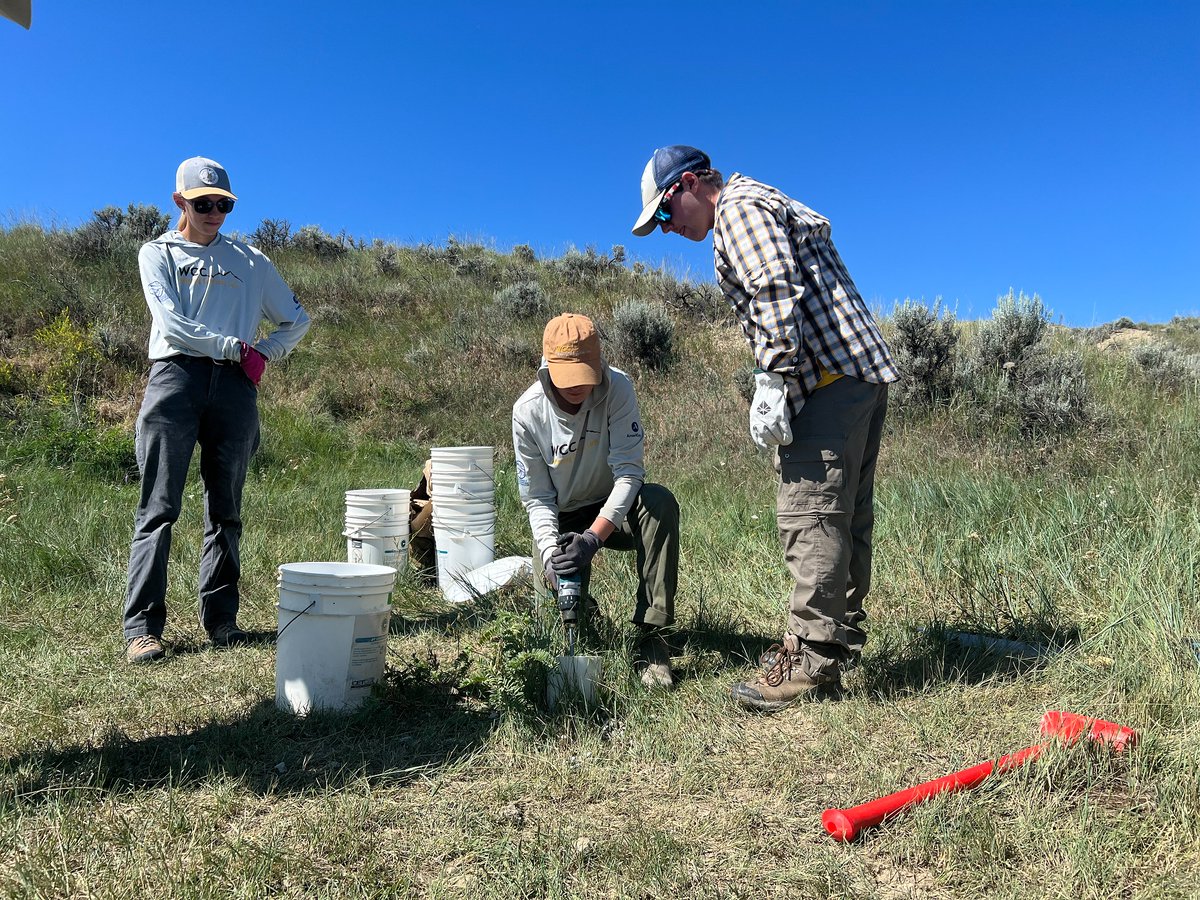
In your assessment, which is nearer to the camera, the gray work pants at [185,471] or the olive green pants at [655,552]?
the olive green pants at [655,552]

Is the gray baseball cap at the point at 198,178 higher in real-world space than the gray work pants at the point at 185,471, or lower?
higher

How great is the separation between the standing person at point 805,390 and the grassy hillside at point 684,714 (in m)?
0.22

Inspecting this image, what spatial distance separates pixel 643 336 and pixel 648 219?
8126mm

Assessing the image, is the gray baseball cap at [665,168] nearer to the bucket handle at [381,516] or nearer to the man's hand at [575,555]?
the man's hand at [575,555]

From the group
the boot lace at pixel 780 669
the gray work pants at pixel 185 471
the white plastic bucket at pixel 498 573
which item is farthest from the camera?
the white plastic bucket at pixel 498 573

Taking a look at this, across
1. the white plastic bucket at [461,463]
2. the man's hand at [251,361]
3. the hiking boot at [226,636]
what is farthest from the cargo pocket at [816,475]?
the hiking boot at [226,636]

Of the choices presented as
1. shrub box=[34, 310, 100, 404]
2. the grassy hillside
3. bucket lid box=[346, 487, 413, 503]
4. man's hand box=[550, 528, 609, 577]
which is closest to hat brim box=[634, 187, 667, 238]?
man's hand box=[550, 528, 609, 577]

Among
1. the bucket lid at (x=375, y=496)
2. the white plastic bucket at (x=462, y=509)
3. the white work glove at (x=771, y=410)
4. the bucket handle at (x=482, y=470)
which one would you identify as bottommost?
the white plastic bucket at (x=462, y=509)

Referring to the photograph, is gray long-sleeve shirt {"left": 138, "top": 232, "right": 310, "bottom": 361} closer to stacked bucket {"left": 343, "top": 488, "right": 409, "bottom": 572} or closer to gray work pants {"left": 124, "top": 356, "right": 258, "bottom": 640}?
gray work pants {"left": 124, "top": 356, "right": 258, "bottom": 640}

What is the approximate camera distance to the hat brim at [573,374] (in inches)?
131

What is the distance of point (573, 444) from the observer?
142 inches

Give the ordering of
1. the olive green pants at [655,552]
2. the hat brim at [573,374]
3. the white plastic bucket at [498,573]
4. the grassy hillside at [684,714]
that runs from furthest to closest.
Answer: the white plastic bucket at [498,573] < the olive green pants at [655,552] < the hat brim at [573,374] < the grassy hillside at [684,714]

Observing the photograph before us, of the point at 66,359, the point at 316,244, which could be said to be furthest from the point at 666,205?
the point at 316,244

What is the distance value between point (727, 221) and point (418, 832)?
Result: 7.13 ft
